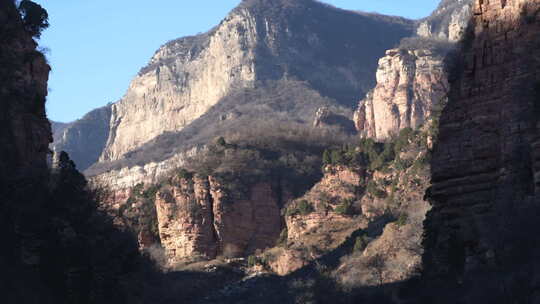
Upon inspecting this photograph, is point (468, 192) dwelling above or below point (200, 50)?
below

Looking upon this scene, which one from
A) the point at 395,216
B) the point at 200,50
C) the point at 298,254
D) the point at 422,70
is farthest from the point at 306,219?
the point at 200,50

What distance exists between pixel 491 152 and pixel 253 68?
124 meters

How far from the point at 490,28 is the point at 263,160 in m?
58.3

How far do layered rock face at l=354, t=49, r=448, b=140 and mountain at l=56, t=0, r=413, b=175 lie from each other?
72.7 feet

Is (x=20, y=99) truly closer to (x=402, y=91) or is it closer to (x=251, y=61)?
(x=402, y=91)

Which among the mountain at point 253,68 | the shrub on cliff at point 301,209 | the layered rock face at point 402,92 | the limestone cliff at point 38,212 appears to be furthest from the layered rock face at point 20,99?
the mountain at point 253,68

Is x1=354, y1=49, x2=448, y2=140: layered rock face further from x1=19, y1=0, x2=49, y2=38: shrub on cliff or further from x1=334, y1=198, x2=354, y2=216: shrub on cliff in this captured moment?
x1=19, y1=0, x2=49, y2=38: shrub on cliff

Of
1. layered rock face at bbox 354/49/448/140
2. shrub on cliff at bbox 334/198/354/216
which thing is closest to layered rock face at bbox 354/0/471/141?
layered rock face at bbox 354/49/448/140

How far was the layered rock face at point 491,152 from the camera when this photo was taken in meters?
30.0

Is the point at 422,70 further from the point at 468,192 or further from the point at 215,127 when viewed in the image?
the point at 468,192

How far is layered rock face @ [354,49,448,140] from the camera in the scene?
348 ft

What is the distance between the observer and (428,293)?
115 ft

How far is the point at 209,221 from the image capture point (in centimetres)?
8300

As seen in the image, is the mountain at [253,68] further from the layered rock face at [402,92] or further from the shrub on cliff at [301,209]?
the shrub on cliff at [301,209]
